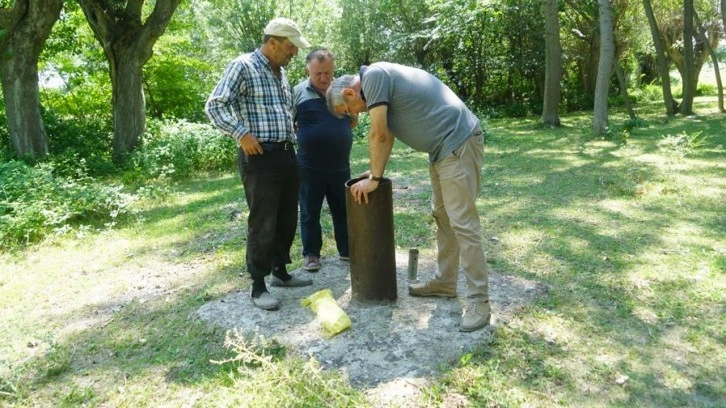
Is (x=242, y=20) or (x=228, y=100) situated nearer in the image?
(x=228, y=100)

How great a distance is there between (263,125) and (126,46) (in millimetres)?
8707

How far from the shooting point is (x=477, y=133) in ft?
11.1

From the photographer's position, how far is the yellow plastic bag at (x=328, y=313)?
3.47 meters

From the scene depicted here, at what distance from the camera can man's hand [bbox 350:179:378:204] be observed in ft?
11.6

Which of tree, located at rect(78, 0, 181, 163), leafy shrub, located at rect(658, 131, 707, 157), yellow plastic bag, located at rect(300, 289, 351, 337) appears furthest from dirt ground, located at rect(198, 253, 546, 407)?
tree, located at rect(78, 0, 181, 163)

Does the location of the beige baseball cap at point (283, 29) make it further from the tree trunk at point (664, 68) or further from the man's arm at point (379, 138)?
the tree trunk at point (664, 68)

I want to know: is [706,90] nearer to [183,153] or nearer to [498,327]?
[183,153]

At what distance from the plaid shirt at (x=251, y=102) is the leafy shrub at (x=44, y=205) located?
376cm

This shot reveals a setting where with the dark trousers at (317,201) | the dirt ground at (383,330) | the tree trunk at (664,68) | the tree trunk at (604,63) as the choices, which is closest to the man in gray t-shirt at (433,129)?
the dirt ground at (383,330)

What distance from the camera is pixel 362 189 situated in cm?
356

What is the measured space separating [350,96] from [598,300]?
7.90ft

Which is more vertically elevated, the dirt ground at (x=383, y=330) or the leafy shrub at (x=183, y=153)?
the leafy shrub at (x=183, y=153)

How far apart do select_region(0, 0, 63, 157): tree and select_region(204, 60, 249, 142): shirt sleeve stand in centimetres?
810

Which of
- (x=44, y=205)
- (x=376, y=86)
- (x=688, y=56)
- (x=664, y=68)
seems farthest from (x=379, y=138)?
(x=664, y=68)
